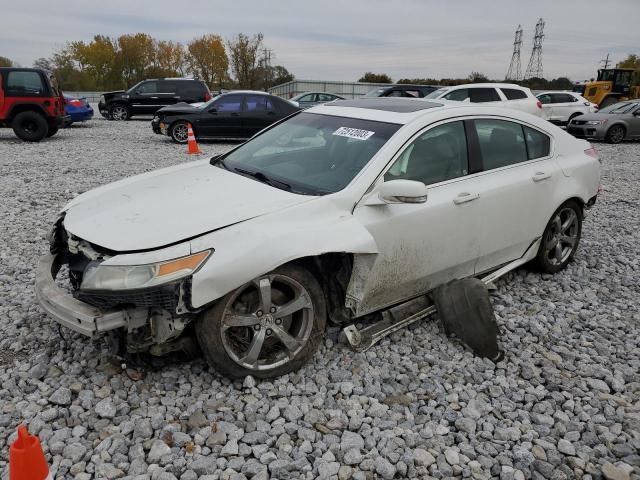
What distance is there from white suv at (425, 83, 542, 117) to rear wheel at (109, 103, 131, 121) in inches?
471

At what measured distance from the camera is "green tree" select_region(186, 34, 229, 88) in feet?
193

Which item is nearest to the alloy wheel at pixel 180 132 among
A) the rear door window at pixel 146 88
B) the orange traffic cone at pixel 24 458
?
the rear door window at pixel 146 88

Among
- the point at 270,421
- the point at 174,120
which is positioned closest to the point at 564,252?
the point at 270,421

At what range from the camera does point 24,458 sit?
79.9 inches

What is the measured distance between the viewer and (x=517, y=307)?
4355 millimetres

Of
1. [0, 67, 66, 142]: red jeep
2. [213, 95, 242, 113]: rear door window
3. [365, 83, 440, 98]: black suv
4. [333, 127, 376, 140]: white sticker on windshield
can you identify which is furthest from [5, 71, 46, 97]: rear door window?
[333, 127, 376, 140]: white sticker on windshield

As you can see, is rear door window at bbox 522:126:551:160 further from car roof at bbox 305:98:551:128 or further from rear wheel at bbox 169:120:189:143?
rear wheel at bbox 169:120:189:143

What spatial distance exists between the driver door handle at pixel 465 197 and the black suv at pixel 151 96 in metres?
17.1

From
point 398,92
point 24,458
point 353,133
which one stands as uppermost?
point 398,92

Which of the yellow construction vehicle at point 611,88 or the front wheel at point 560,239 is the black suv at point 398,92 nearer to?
the yellow construction vehicle at point 611,88

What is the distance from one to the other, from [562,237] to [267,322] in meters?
3.19

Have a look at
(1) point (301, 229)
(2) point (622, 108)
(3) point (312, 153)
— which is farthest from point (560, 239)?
(2) point (622, 108)

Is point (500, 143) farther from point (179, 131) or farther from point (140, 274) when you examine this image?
point (179, 131)

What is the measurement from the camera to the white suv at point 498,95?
579 inches
